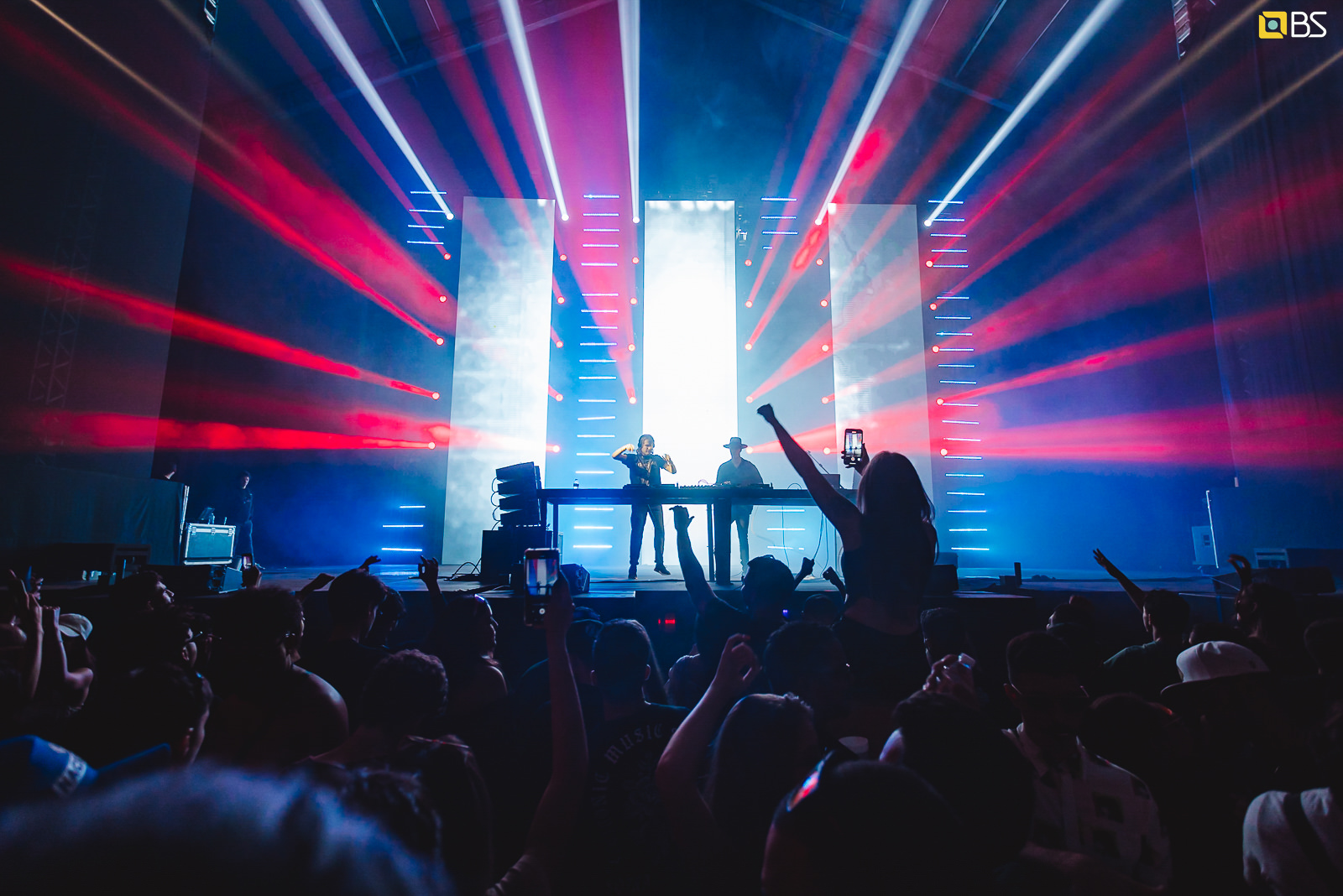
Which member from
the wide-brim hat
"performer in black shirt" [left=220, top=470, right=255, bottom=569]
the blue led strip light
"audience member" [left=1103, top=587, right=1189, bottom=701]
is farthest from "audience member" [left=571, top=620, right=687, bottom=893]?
the blue led strip light

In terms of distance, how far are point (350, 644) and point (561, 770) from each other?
4.86 feet

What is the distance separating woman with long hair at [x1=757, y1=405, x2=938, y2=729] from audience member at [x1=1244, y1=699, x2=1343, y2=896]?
0.77 meters

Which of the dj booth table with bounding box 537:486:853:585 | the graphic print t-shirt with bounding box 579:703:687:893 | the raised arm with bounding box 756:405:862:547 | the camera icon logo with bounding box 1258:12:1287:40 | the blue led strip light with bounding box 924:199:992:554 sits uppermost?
the camera icon logo with bounding box 1258:12:1287:40

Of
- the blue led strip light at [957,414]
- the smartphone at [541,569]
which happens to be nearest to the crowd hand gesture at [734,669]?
the smartphone at [541,569]

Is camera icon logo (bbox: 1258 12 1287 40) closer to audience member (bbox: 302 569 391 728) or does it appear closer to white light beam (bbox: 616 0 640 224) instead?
white light beam (bbox: 616 0 640 224)

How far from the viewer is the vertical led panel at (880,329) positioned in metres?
10.8

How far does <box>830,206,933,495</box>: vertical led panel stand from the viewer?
35.5ft

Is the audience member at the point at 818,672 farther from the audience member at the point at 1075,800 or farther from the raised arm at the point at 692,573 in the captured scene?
the raised arm at the point at 692,573

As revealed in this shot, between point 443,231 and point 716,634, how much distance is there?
10.7 m

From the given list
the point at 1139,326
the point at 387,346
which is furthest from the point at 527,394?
the point at 1139,326

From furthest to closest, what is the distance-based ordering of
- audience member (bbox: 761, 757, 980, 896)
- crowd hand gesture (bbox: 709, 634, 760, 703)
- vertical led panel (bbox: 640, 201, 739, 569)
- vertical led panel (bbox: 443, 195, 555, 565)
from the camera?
vertical led panel (bbox: 640, 201, 739, 569)
vertical led panel (bbox: 443, 195, 555, 565)
crowd hand gesture (bbox: 709, 634, 760, 703)
audience member (bbox: 761, 757, 980, 896)

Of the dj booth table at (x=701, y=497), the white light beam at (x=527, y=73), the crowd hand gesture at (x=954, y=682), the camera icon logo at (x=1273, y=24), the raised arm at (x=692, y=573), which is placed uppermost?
the white light beam at (x=527, y=73)

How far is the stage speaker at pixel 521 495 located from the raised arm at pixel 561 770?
5092 mm

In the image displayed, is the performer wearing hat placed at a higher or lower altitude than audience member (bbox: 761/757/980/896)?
Answer: higher
